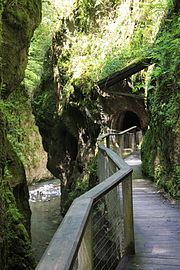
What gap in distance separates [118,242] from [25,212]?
5.88 metres

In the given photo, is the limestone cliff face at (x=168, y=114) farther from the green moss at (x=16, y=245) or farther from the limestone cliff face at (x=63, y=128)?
the limestone cliff face at (x=63, y=128)

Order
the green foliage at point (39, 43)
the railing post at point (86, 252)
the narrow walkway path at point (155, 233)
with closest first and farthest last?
the railing post at point (86, 252) < the narrow walkway path at point (155, 233) < the green foliage at point (39, 43)

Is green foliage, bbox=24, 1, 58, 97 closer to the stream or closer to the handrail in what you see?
the stream

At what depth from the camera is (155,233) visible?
4.50m

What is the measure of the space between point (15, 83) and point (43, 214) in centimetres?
1058

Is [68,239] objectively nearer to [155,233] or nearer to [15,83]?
[155,233]

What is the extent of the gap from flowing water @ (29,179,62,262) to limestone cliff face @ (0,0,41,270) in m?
2.68

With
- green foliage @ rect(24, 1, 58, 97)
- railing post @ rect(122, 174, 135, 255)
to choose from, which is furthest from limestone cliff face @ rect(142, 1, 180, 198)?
green foliage @ rect(24, 1, 58, 97)

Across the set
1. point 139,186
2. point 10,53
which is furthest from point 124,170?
point 10,53

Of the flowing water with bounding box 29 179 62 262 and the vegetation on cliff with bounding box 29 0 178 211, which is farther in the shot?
the vegetation on cliff with bounding box 29 0 178 211

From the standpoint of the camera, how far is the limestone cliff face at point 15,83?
6320 mm

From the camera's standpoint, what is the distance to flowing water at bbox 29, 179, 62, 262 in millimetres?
12395

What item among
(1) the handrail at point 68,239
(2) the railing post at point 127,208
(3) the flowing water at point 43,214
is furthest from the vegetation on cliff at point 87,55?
(1) the handrail at point 68,239

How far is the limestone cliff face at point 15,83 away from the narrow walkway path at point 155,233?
2.83m
